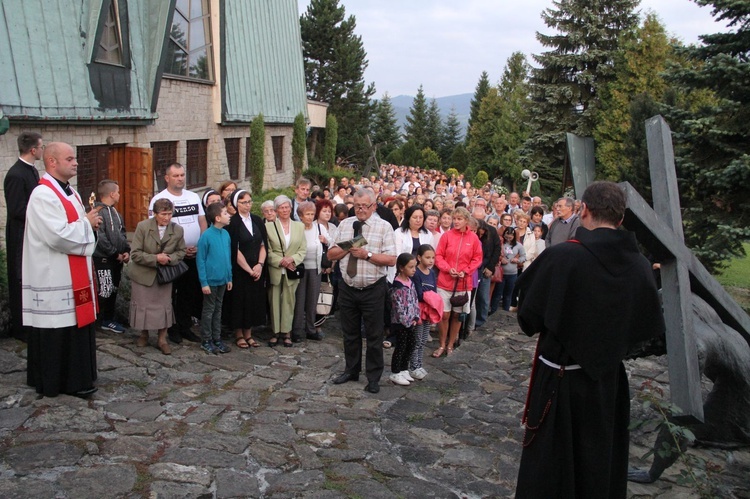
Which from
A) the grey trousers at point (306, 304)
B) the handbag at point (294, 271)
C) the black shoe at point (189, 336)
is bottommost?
the black shoe at point (189, 336)

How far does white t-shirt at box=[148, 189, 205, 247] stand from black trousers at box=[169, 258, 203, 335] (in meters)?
0.30

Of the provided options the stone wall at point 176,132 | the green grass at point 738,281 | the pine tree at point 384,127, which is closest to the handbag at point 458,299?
the stone wall at point 176,132

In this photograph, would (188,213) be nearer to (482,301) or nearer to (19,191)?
(19,191)

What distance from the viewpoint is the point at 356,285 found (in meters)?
6.63

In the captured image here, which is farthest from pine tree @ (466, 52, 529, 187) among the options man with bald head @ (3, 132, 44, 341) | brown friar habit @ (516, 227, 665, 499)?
brown friar habit @ (516, 227, 665, 499)

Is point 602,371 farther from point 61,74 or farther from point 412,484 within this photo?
point 61,74

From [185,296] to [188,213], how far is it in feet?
3.27

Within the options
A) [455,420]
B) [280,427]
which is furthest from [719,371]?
[280,427]

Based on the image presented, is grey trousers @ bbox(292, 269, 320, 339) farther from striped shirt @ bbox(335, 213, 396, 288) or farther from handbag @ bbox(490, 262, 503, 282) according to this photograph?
handbag @ bbox(490, 262, 503, 282)

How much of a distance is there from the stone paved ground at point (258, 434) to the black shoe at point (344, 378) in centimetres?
8

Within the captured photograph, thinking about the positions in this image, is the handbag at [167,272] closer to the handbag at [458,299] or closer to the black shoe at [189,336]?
the black shoe at [189,336]

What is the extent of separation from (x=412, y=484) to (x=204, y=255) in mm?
3873

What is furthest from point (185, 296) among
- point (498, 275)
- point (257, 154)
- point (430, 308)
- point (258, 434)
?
point (257, 154)

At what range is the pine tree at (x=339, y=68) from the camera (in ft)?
152
